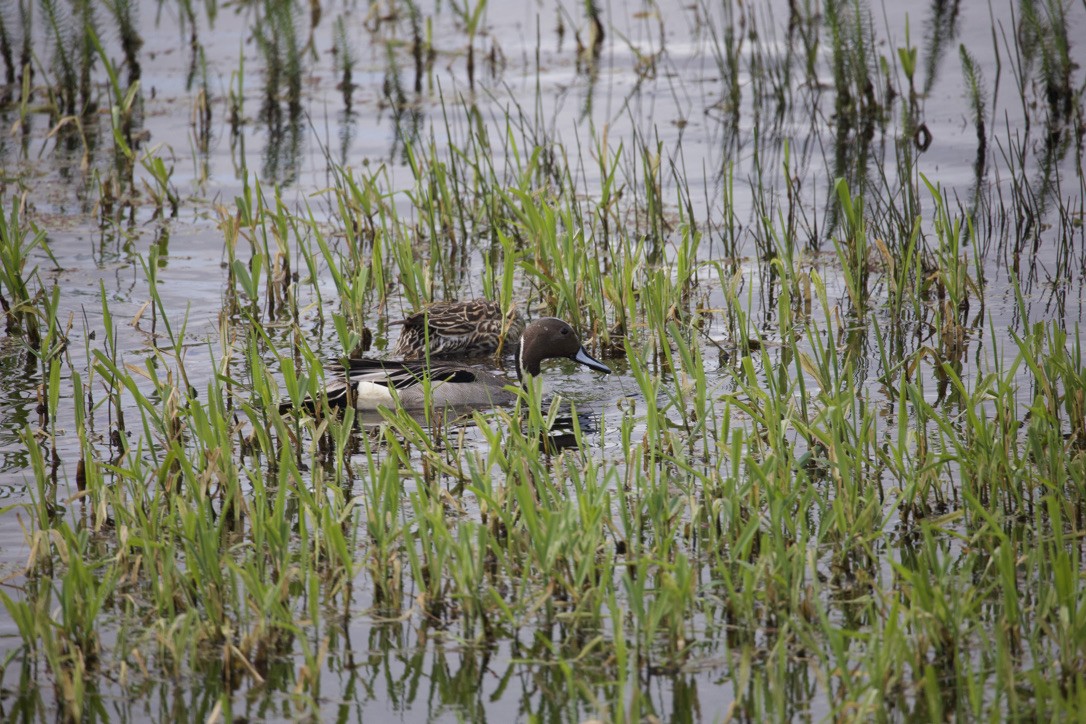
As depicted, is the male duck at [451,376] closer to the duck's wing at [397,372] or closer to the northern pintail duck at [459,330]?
the duck's wing at [397,372]

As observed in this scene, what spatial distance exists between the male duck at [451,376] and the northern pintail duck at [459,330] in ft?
1.01

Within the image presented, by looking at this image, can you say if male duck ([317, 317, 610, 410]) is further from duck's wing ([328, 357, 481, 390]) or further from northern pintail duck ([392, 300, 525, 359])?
northern pintail duck ([392, 300, 525, 359])

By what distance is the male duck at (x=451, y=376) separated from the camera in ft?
20.4

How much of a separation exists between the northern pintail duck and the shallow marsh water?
0.78 feet

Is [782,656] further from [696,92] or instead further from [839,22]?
[696,92]

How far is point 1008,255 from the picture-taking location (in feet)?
26.2

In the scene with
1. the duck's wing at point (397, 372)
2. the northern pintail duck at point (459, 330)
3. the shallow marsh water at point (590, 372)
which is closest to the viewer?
the shallow marsh water at point (590, 372)

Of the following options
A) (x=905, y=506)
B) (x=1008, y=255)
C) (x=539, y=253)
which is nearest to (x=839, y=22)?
(x=1008, y=255)

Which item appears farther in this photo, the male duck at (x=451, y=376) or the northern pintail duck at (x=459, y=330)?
the northern pintail duck at (x=459, y=330)

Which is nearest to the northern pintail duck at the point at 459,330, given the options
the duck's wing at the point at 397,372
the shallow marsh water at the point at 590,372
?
the shallow marsh water at the point at 590,372

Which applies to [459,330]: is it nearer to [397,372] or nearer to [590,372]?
[590,372]

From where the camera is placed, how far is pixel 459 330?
7.23 meters

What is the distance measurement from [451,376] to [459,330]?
3.23ft

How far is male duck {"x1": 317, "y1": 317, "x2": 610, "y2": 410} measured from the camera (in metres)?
6.21
